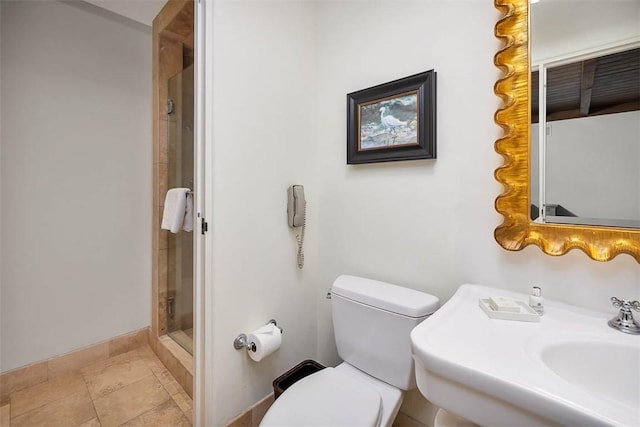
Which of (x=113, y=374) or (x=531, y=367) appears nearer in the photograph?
(x=531, y=367)

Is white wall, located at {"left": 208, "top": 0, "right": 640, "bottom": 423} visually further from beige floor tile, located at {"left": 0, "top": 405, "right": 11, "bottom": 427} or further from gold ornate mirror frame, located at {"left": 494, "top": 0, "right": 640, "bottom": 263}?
beige floor tile, located at {"left": 0, "top": 405, "right": 11, "bottom": 427}

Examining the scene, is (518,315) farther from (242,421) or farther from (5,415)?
(5,415)

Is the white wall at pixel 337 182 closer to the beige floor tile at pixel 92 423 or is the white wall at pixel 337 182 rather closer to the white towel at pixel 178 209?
the white towel at pixel 178 209

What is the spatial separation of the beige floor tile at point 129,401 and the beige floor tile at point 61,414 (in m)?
0.05

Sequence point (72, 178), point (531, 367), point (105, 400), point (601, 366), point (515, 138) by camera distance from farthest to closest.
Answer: point (72, 178) < point (105, 400) < point (515, 138) < point (601, 366) < point (531, 367)

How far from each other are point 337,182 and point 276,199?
14.0 inches

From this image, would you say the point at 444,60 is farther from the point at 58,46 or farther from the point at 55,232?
the point at 55,232

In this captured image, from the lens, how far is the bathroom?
1045 millimetres

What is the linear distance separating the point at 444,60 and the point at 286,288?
4.22ft

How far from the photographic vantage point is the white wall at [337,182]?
1016mm

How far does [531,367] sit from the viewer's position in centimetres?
57

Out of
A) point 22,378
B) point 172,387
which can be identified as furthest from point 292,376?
point 22,378

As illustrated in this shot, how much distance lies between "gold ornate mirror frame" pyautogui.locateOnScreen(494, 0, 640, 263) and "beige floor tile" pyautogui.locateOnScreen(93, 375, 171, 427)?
1.87 metres

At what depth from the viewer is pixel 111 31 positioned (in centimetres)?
179
